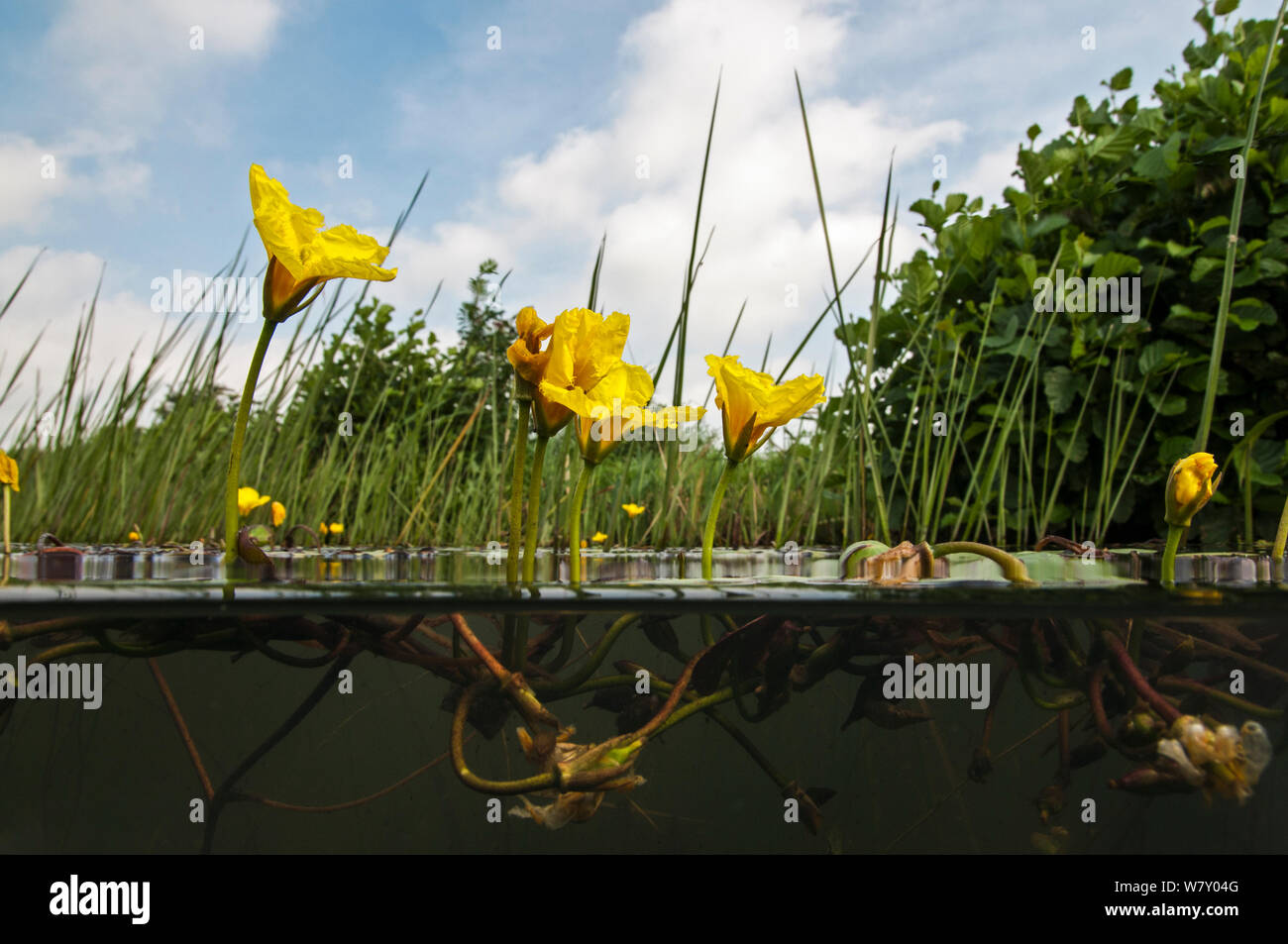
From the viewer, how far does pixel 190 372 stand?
187 cm

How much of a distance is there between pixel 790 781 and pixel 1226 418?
1.97 metres

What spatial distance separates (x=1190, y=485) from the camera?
64cm

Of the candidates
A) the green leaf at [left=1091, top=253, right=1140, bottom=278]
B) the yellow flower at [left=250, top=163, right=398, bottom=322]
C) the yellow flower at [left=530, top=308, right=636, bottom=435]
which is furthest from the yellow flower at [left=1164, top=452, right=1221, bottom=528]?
the green leaf at [left=1091, top=253, right=1140, bottom=278]

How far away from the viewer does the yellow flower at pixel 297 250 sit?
1.78 feet

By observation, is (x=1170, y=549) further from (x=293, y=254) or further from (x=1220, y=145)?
(x=1220, y=145)

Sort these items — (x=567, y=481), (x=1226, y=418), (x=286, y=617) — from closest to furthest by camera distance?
1. (x=286, y=617)
2. (x=567, y=481)
3. (x=1226, y=418)

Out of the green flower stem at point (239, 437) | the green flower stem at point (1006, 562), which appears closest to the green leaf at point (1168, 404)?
the green flower stem at point (1006, 562)

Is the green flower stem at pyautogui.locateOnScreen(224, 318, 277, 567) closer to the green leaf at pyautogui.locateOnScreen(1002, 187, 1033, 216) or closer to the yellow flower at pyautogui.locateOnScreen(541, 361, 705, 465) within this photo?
the yellow flower at pyautogui.locateOnScreen(541, 361, 705, 465)

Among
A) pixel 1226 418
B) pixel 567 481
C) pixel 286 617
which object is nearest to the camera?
pixel 286 617

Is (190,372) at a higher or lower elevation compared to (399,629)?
higher

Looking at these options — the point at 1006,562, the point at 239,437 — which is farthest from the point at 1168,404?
the point at 239,437

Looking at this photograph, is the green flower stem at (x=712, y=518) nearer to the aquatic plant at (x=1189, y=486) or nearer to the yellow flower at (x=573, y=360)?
the yellow flower at (x=573, y=360)
